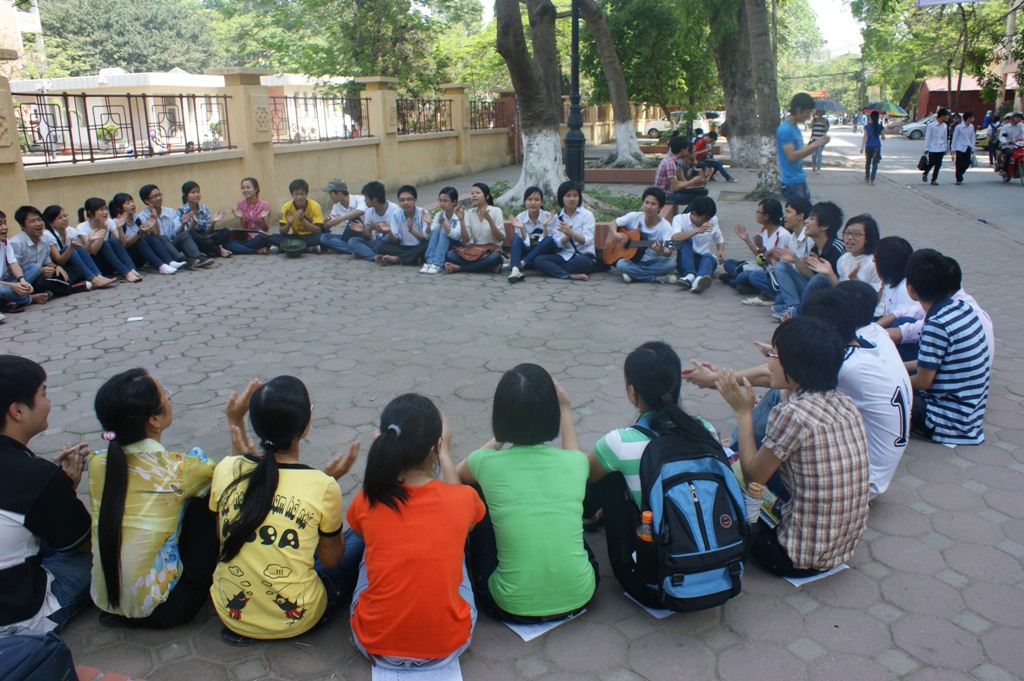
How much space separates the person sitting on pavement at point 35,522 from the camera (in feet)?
8.42

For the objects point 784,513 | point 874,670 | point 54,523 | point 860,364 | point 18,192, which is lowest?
point 874,670

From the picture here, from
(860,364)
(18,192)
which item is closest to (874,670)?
(860,364)

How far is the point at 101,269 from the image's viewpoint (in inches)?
332

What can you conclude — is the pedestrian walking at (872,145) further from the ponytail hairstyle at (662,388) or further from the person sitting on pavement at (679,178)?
the ponytail hairstyle at (662,388)

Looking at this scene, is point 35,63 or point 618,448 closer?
Answer: point 618,448

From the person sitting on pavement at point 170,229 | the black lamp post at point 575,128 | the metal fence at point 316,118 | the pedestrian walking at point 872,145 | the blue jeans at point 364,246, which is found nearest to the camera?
the person sitting on pavement at point 170,229

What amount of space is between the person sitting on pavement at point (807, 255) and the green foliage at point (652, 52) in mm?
15197

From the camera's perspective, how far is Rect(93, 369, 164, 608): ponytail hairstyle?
268 cm

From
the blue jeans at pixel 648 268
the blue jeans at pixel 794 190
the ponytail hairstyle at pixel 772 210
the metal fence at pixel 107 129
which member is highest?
the metal fence at pixel 107 129

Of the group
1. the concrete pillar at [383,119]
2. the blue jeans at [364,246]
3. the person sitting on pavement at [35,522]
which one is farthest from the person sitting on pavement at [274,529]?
the concrete pillar at [383,119]

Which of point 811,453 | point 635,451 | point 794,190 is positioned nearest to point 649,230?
point 794,190

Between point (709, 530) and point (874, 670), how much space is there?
2.25 feet

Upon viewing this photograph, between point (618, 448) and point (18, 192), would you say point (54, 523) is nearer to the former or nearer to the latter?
point (618, 448)

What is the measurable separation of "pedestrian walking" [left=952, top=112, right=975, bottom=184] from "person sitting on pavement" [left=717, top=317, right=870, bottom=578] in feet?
55.9
